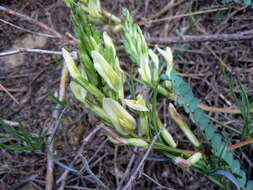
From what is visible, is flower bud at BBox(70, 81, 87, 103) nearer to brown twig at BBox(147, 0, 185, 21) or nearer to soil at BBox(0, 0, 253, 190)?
soil at BBox(0, 0, 253, 190)

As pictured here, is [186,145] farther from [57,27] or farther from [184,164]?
[57,27]

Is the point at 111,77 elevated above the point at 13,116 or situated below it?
above

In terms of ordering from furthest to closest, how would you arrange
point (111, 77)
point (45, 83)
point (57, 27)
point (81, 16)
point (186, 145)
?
point (57, 27), point (45, 83), point (186, 145), point (111, 77), point (81, 16)

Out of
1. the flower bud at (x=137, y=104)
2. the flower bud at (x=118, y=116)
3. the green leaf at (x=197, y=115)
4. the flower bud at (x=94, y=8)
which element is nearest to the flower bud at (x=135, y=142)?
the flower bud at (x=118, y=116)

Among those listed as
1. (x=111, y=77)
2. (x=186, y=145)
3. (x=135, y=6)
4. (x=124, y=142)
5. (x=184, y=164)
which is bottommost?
(x=186, y=145)

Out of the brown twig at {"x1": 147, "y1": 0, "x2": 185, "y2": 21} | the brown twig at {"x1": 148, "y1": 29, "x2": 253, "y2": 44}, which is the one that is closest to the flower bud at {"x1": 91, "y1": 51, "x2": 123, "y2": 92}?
the brown twig at {"x1": 148, "y1": 29, "x2": 253, "y2": 44}

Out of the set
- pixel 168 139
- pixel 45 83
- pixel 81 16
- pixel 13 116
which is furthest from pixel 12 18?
pixel 168 139
